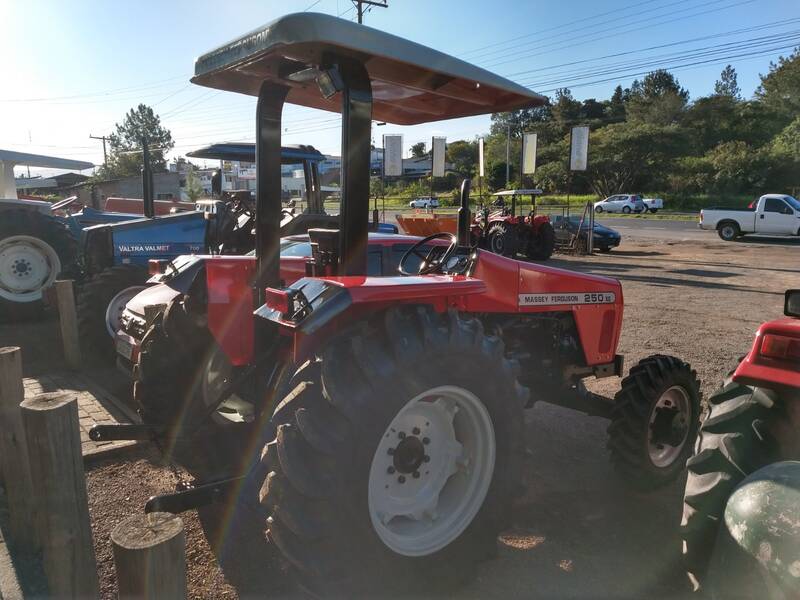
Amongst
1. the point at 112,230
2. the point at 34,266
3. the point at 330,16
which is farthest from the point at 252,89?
the point at 34,266

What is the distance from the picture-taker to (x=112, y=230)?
7469 millimetres

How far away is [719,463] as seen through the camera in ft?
7.30

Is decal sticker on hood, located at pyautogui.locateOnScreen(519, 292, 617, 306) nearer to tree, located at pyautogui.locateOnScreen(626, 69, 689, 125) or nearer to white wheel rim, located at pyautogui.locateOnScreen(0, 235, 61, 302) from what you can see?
white wheel rim, located at pyautogui.locateOnScreen(0, 235, 61, 302)

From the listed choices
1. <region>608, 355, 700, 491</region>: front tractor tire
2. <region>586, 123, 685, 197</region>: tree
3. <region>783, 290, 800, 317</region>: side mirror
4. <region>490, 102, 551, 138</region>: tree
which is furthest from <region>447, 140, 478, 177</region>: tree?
<region>783, 290, 800, 317</region>: side mirror

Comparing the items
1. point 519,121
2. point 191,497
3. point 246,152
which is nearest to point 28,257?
point 246,152

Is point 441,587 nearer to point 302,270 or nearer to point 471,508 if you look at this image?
point 471,508

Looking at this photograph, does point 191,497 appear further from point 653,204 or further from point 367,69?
point 653,204

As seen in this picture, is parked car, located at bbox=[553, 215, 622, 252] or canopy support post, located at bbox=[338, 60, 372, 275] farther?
parked car, located at bbox=[553, 215, 622, 252]

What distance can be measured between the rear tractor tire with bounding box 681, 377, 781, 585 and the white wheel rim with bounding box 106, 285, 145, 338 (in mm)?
5710

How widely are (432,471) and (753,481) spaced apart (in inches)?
52.6

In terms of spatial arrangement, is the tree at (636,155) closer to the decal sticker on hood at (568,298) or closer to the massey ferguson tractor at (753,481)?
the decal sticker on hood at (568,298)

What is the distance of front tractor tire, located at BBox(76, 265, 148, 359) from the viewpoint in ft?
20.4

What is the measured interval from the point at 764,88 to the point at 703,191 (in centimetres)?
2864

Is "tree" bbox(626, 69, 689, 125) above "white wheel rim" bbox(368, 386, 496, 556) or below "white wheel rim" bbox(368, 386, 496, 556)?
above
